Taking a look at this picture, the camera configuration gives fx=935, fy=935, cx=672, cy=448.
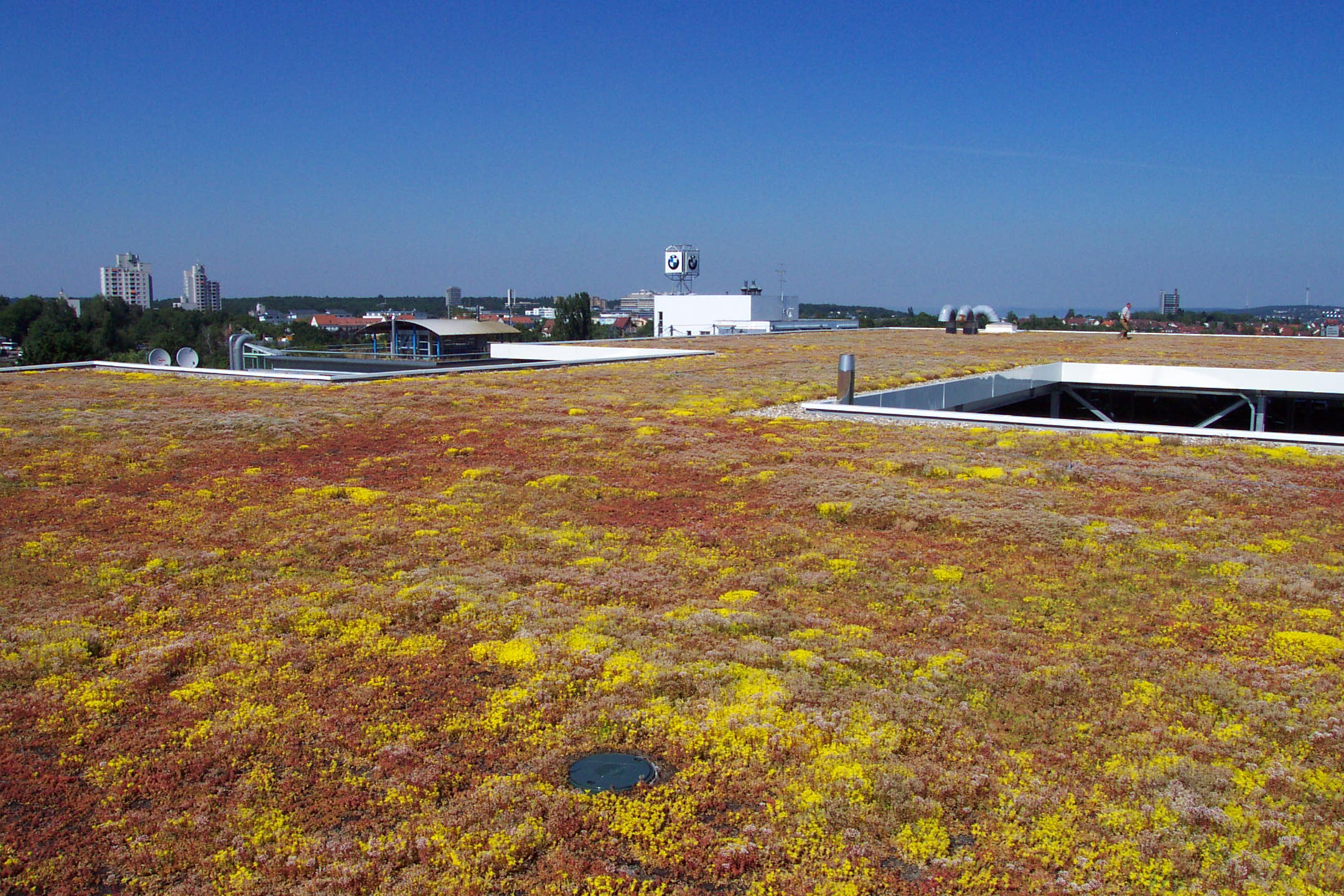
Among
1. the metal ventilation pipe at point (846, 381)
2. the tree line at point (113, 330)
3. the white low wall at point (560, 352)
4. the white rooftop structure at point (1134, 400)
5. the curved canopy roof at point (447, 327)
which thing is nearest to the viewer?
the white rooftop structure at point (1134, 400)

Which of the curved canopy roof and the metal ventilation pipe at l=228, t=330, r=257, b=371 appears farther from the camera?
the curved canopy roof

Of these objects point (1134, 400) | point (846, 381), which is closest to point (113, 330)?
point (1134, 400)

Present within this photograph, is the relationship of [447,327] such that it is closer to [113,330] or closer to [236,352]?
[236,352]

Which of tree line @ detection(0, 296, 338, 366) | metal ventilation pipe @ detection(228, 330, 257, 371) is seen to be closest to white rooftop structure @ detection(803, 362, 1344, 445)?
metal ventilation pipe @ detection(228, 330, 257, 371)

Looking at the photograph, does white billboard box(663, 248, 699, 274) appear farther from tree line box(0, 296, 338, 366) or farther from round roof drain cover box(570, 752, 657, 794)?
round roof drain cover box(570, 752, 657, 794)

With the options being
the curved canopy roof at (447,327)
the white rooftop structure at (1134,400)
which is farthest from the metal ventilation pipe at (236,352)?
the white rooftop structure at (1134,400)

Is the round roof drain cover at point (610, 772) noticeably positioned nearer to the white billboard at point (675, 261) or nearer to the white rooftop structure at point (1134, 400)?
the white rooftop structure at point (1134, 400)
